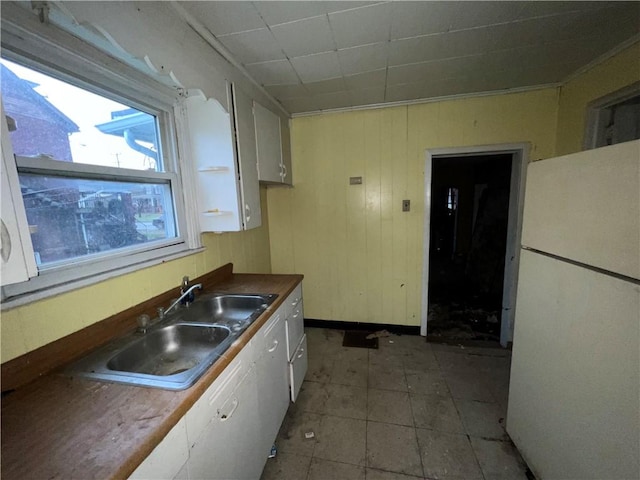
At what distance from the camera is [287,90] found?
2154 mm

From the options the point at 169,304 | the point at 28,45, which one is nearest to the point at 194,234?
the point at 169,304

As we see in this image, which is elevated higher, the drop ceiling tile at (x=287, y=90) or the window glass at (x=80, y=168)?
the drop ceiling tile at (x=287, y=90)

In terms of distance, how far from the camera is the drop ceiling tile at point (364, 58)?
1596mm

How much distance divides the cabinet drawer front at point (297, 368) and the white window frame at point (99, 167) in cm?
103

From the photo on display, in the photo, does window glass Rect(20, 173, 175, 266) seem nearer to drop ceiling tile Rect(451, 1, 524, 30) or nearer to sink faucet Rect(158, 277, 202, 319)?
sink faucet Rect(158, 277, 202, 319)

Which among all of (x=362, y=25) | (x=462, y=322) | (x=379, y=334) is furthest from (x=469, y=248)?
(x=362, y=25)

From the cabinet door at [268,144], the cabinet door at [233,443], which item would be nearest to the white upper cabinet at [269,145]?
the cabinet door at [268,144]

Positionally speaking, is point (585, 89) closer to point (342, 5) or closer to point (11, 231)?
point (342, 5)

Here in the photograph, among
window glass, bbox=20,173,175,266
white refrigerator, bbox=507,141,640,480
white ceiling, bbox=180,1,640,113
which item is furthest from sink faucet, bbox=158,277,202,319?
white refrigerator, bbox=507,141,640,480

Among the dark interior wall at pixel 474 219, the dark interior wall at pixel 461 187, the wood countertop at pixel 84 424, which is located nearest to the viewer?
the wood countertop at pixel 84 424

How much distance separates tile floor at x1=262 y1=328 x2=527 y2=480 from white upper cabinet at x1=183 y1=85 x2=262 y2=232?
1.41 meters

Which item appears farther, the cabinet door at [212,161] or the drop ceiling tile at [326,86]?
the drop ceiling tile at [326,86]

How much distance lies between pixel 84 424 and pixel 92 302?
1.79ft

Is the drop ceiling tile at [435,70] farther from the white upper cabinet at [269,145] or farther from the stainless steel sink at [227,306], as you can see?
the stainless steel sink at [227,306]
